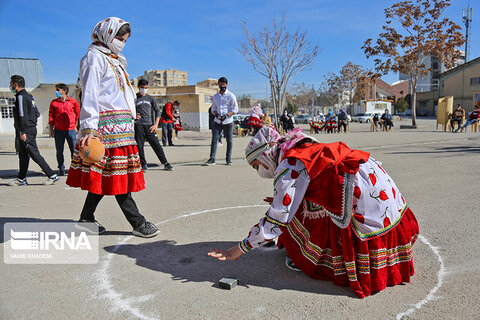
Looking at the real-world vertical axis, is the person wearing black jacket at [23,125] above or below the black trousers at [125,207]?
above

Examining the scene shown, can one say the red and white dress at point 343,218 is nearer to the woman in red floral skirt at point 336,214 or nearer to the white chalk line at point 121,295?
the woman in red floral skirt at point 336,214

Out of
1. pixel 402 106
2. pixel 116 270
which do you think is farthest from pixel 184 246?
pixel 402 106

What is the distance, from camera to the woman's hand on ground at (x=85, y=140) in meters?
3.20

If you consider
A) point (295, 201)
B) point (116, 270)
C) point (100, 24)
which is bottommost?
point (116, 270)

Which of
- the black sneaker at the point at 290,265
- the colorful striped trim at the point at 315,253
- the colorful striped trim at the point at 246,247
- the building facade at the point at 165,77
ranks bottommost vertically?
the black sneaker at the point at 290,265

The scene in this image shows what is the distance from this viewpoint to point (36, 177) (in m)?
7.42

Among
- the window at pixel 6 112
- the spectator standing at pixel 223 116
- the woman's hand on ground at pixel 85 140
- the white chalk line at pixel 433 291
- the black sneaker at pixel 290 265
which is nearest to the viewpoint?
the white chalk line at pixel 433 291

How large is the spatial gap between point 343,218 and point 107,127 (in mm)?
2331

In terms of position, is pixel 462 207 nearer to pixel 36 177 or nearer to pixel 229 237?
pixel 229 237

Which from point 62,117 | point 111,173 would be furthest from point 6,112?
point 111,173

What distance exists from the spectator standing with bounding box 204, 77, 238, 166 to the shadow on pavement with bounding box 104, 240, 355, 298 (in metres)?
5.30

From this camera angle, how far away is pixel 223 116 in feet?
29.3

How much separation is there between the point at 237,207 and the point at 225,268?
73.0 inches

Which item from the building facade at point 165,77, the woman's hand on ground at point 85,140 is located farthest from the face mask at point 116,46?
the building facade at point 165,77
